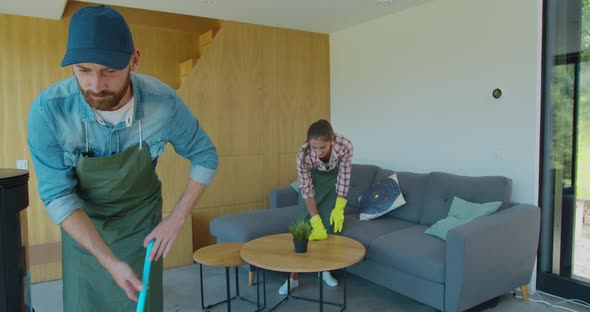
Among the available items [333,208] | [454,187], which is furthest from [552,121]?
[333,208]

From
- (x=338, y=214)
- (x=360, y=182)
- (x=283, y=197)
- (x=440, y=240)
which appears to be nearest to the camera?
(x=440, y=240)

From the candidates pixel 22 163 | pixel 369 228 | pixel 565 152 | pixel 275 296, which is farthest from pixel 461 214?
pixel 22 163

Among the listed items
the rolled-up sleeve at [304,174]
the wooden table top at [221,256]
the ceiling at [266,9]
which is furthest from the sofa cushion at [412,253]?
the ceiling at [266,9]

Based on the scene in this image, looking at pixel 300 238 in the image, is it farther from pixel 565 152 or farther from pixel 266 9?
pixel 266 9

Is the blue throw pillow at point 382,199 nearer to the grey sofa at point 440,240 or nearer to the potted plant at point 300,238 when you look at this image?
the grey sofa at point 440,240

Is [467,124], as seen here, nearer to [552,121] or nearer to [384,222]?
[552,121]

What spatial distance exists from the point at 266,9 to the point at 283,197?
1818 mm

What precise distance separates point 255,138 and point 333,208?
62.3 inches

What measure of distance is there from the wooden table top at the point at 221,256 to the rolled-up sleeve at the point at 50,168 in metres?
1.57

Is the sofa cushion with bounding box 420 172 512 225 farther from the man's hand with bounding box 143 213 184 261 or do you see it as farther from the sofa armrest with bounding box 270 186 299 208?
the man's hand with bounding box 143 213 184 261

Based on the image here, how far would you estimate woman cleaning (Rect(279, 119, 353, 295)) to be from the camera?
9.22 feet

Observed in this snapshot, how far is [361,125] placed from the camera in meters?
4.50

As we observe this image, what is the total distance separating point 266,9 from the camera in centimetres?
380

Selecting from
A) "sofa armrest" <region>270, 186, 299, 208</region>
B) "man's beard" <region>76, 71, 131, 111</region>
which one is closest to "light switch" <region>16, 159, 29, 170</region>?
"sofa armrest" <region>270, 186, 299, 208</region>
